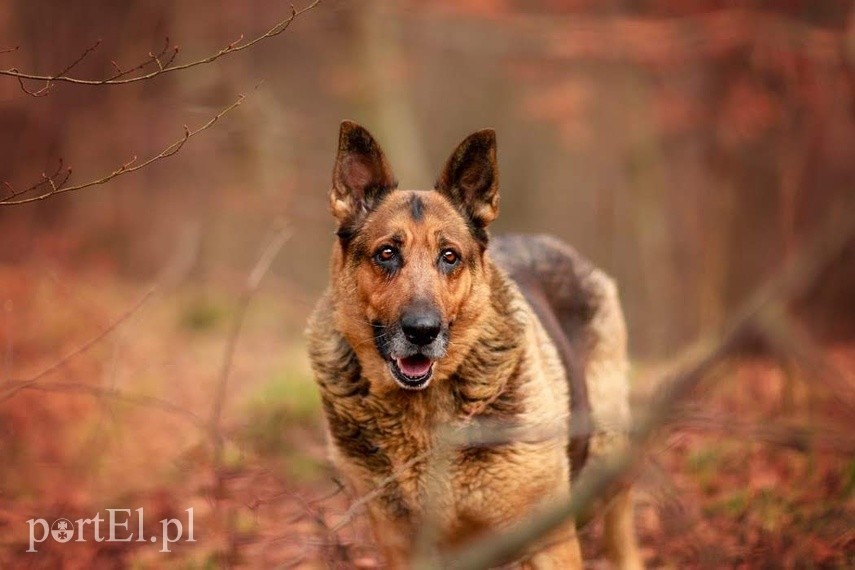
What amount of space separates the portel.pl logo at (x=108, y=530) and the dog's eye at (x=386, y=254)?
273cm

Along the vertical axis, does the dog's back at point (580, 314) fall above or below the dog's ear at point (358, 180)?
below

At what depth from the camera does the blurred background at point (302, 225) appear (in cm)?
704

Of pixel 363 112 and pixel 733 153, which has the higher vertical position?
pixel 363 112

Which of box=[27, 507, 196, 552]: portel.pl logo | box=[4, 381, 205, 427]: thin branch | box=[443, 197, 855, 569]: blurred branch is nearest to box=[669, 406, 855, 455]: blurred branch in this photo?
box=[443, 197, 855, 569]: blurred branch

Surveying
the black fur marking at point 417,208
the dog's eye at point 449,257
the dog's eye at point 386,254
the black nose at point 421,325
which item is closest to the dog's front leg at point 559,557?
the black nose at point 421,325

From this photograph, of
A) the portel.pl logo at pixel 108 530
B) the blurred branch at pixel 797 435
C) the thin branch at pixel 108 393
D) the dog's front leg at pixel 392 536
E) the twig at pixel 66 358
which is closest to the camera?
the blurred branch at pixel 797 435

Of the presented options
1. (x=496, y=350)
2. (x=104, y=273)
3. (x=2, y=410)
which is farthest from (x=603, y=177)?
(x=496, y=350)

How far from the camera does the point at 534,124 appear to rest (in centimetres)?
2430

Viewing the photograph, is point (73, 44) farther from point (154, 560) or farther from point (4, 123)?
point (154, 560)

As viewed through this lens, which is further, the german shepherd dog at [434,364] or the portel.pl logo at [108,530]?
the portel.pl logo at [108,530]

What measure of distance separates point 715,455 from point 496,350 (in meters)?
3.26

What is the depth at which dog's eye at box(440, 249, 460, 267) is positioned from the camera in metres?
4.88

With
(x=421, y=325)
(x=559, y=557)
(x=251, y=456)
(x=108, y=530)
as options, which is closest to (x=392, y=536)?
(x=559, y=557)

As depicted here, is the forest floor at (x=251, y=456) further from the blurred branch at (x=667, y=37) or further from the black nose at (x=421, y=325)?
the blurred branch at (x=667, y=37)
